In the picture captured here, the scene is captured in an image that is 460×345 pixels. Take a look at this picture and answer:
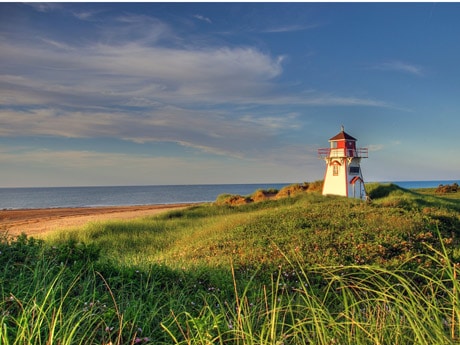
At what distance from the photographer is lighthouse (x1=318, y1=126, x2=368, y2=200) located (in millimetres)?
29594

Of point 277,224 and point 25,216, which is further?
point 25,216

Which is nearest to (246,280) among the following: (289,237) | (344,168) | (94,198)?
(289,237)

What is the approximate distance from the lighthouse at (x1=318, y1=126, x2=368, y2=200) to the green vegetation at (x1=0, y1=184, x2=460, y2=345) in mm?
9288

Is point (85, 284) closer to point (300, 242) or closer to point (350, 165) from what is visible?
point (300, 242)

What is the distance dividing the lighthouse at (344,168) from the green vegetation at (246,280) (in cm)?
929

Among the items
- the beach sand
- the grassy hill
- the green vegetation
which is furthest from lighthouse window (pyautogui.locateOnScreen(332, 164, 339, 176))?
the beach sand

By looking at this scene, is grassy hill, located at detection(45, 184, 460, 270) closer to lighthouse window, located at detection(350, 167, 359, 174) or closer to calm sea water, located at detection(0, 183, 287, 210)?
lighthouse window, located at detection(350, 167, 359, 174)

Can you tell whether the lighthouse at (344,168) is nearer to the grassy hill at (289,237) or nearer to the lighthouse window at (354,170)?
the lighthouse window at (354,170)

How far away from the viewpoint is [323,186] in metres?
32.5

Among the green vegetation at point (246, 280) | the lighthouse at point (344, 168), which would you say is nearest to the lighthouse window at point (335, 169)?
the lighthouse at point (344, 168)

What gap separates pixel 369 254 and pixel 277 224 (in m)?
5.11

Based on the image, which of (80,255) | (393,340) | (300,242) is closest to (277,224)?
(300,242)

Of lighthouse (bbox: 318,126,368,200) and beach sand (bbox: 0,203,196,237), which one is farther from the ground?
lighthouse (bbox: 318,126,368,200)

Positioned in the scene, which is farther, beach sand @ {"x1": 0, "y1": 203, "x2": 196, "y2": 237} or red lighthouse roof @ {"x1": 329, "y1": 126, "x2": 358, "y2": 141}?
red lighthouse roof @ {"x1": 329, "y1": 126, "x2": 358, "y2": 141}
